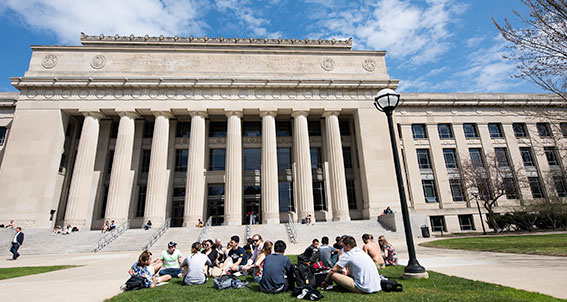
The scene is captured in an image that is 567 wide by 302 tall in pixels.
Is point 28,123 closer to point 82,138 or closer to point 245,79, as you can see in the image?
point 82,138

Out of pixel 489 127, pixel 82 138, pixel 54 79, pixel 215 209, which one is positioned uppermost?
pixel 54 79

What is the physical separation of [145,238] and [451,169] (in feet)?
113

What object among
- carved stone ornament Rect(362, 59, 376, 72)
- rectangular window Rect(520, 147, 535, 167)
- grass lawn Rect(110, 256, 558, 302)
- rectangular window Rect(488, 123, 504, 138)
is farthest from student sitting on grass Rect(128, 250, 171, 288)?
rectangular window Rect(520, 147, 535, 167)

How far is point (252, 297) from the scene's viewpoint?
5398 millimetres

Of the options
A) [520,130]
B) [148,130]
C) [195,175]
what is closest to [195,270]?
[195,175]

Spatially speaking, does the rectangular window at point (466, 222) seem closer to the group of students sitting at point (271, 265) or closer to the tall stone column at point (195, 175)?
the group of students sitting at point (271, 265)

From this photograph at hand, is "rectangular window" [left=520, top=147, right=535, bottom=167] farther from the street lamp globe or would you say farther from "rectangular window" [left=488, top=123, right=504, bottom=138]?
the street lamp globe

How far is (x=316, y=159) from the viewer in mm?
32969

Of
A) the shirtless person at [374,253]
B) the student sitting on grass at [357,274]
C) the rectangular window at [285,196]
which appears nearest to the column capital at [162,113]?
the rectangular window at [285,196]

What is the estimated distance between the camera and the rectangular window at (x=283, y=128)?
33875 mm

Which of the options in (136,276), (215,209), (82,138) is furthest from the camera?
(215,209)

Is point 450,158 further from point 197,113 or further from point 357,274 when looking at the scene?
point 357,274

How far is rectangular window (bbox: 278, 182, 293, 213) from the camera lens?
1206 inches

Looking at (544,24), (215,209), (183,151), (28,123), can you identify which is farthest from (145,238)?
(544,24)
